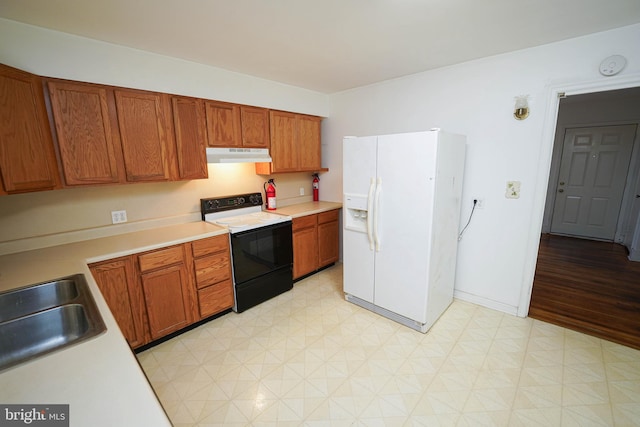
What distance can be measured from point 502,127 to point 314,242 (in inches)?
91.4

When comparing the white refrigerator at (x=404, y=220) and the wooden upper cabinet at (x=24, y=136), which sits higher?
the wooden upper cabinet at (x=24, y=136)

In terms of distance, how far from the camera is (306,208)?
3.59 metres

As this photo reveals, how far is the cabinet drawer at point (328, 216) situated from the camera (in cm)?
352

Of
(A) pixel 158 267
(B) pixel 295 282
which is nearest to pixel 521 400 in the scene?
(B) pixel 295 282

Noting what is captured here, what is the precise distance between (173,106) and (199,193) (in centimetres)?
88

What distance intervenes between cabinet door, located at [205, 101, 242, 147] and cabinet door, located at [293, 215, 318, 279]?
3.65 ft

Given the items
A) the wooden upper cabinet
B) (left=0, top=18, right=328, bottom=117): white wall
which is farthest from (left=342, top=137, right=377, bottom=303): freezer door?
the wooden upper cabinet

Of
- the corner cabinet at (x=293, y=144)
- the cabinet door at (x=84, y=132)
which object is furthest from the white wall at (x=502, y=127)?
the cabinet door at (x=84, y=132)

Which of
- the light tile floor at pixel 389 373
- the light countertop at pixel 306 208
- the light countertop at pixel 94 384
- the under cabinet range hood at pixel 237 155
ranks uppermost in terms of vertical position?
the under cabinet range hood at pixel 237 155

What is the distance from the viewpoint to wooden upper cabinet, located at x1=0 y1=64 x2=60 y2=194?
1612mm

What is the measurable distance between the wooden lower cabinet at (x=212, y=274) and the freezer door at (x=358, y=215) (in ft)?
3.96

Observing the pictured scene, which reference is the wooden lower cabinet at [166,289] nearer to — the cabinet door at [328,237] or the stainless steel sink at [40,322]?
the stainless steel sink at [40,322]

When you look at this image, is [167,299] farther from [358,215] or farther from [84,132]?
[358,215]

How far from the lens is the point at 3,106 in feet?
5.25
